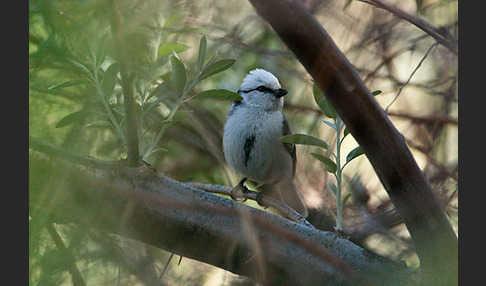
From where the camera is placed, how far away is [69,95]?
65cm

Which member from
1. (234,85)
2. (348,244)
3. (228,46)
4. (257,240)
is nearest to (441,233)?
(348,244)

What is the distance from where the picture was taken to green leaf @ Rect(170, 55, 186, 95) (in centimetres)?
94

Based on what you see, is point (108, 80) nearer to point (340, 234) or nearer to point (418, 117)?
point (340, 234)

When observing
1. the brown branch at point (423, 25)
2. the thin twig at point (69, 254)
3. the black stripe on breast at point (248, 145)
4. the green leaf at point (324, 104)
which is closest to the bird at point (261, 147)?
the black stripe on breast at point (248, 145)

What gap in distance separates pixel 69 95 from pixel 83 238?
0.66 ft

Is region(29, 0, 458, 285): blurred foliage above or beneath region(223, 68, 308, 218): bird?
beneath

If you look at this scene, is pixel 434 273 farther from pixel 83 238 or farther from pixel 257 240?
pixel 83 238

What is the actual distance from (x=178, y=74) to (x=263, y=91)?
1917 mm

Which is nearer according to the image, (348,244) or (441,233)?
(441,233)

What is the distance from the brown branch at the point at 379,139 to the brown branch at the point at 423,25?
0.15 meters

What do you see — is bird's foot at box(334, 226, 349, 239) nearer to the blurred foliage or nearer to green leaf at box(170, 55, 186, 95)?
the blurred foliage

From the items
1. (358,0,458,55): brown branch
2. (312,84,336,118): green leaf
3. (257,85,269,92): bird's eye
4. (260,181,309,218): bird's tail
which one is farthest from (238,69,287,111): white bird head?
(358,0,458,55): brown branch

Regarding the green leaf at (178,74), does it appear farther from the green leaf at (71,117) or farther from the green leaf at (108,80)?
the green leaf at (71,117)

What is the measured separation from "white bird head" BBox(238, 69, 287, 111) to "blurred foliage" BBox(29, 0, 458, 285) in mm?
1313
